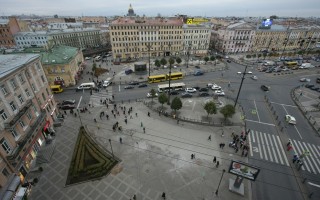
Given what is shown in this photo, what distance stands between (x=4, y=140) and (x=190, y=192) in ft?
101

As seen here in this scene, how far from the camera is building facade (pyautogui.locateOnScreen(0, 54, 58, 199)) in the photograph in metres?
27.4

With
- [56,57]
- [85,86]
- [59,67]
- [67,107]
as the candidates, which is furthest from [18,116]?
[56,57]

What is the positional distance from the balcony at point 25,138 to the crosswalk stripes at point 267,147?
43.7 meters

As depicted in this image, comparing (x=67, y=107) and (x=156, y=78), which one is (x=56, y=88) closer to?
(x=67, y=107)

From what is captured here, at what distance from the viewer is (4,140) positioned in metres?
27.0

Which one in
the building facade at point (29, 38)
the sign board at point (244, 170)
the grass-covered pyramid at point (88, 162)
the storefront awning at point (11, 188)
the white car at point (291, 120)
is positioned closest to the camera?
the sign board at point (244, 170)

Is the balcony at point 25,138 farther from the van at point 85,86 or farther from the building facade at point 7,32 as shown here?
the building facade at point 7,32

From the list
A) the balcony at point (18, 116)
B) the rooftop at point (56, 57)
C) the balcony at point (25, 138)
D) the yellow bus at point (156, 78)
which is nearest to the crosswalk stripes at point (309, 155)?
the yellow bus at point (156, 78)

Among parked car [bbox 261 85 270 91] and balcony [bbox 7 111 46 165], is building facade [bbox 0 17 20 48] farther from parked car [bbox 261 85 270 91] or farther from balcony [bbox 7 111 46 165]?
parked car [bbox 261 85 270 91]

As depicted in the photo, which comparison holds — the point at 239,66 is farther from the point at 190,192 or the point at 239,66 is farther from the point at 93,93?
the point at 190,192

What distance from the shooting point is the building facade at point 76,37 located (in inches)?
4130

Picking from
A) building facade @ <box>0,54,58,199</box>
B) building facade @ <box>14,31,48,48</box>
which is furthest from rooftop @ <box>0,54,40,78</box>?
building facade @ <box>14,31,48,48</box>

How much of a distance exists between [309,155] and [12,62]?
208ft

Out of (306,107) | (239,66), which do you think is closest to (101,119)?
(306,107)
